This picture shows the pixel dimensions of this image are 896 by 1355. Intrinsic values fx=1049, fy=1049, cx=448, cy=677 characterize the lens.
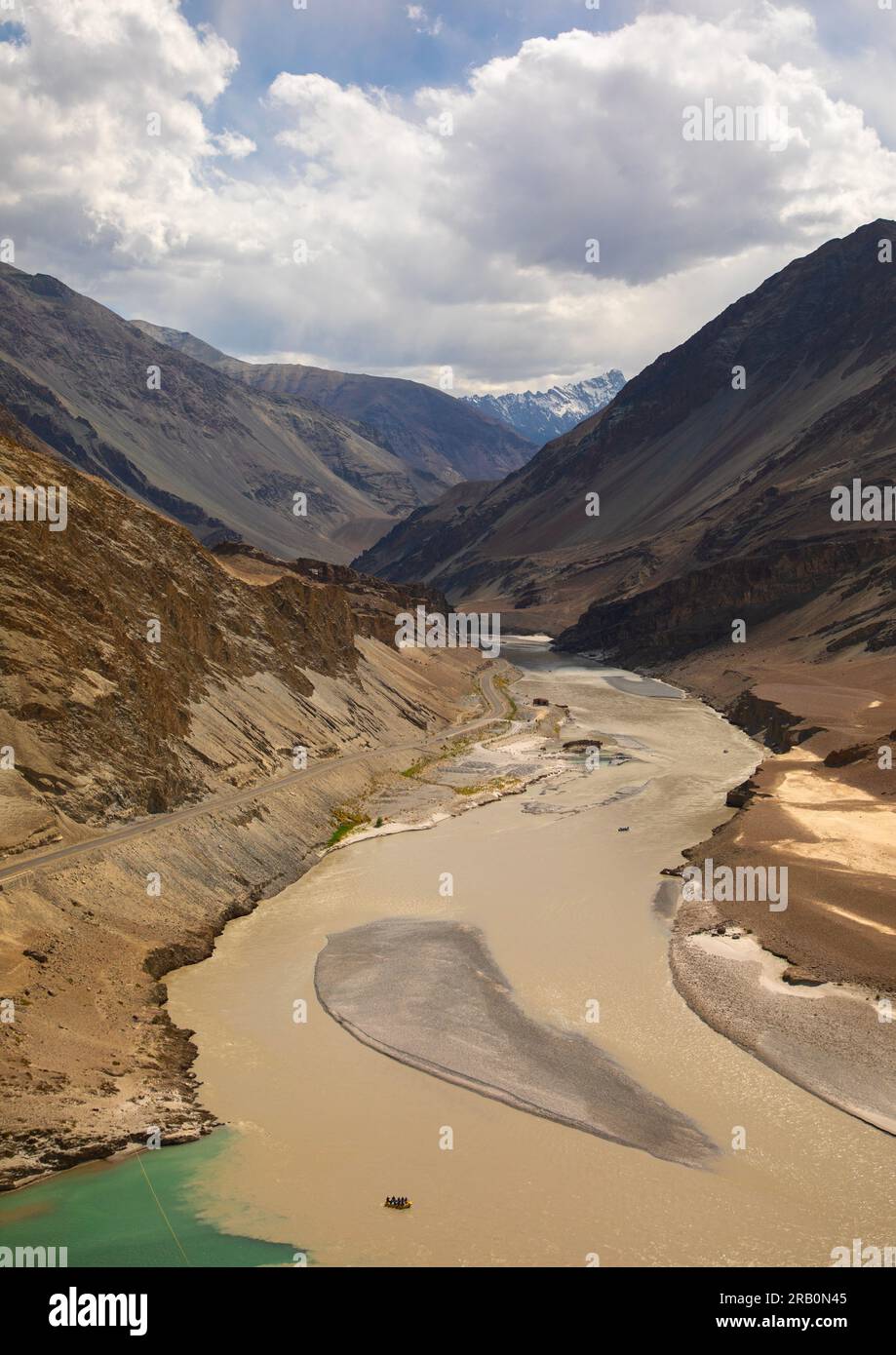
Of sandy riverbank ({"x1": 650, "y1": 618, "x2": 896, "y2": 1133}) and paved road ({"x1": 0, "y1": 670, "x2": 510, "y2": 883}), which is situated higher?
paved road ({"x1": 0, "y1": 670, "x2": 510, "y2": 883})

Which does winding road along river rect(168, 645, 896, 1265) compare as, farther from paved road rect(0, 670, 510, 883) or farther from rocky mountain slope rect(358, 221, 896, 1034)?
paved road rect(0, 670, 510, 883)

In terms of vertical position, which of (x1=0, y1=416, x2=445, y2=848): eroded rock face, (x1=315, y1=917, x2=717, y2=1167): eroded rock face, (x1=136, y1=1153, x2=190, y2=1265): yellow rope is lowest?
(x1=136, y1=1153, x2=190, y2=1265): yellow rope

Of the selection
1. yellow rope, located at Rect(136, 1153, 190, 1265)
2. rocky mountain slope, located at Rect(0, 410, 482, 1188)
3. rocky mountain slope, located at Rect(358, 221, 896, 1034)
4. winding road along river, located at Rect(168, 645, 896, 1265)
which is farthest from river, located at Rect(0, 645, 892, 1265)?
rocky mountain slope, located at Rect(358, 221, 896, 1034)

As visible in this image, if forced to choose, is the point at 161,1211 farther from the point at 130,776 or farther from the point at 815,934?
the point at 130,776

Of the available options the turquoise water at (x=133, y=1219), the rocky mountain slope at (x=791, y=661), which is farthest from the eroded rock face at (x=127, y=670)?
the rocky mountain slope at (x=791, y=661)

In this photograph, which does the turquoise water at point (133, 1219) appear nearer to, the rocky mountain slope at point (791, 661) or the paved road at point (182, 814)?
the paved road at point (182, 814)

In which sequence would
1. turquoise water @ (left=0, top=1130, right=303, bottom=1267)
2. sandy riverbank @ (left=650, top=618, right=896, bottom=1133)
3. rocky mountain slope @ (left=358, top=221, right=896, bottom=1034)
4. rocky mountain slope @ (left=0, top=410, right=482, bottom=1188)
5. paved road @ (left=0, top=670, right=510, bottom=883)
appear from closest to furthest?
1. turquoise water @ (left=0, top=1130, right=303, bottom=1267)
2. rocky mountain slope @ (left=0, top=410, right=482, bottom=1188)
3. sandy riverbank @ (left=650, top=618, right=896, bottom=1133)
4. rocky mountain slope @ (left=358, top=221, right=896, bottom=1034)
5. paved road @ (left=0, top=670, right=510, bottom=883)

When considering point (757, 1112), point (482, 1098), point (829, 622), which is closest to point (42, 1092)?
point (482, 1098)
